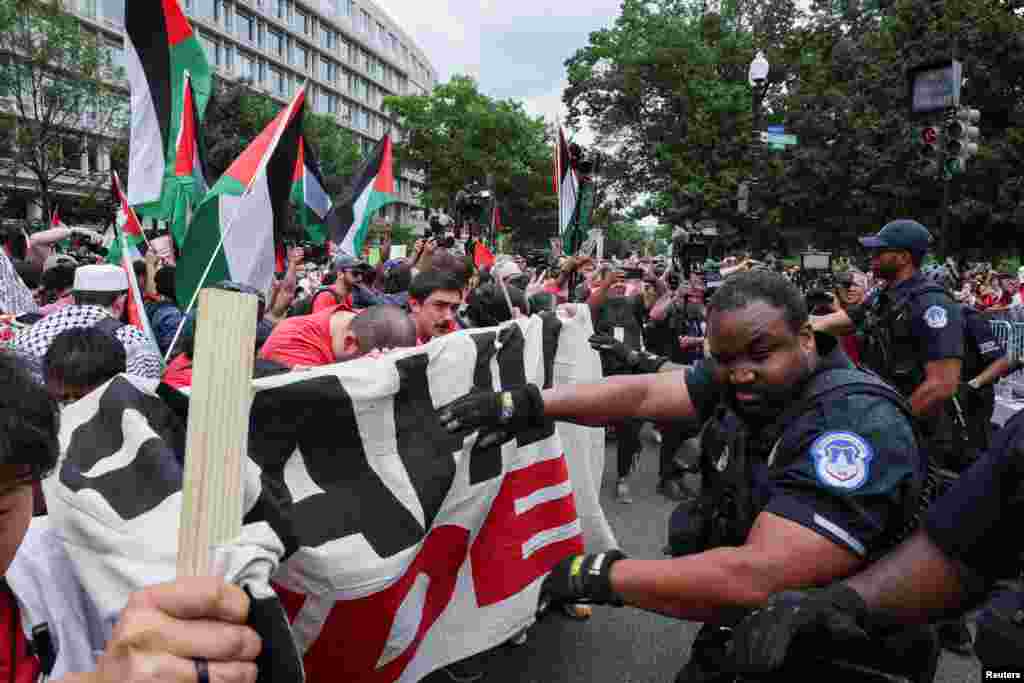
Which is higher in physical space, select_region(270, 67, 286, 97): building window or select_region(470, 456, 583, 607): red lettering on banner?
select_region(270, 67, 286, 97): building window

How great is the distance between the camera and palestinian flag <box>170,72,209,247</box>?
4.83 m

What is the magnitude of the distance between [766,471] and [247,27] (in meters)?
62.3

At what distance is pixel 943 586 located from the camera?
1558mm

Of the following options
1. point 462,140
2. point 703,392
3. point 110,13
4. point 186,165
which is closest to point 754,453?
point 703,392

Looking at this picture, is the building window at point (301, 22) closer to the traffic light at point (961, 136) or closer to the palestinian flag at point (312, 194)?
the palestinian flag at point (312, 194)

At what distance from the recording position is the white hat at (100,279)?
4.46m

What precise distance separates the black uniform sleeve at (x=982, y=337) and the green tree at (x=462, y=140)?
4191cm

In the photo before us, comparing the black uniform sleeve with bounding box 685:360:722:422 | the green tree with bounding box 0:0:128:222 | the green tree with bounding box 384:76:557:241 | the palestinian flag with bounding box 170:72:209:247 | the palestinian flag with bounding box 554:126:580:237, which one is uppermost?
the green tree with bounding box 384:76:557:241

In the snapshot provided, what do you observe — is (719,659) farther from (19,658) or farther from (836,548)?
(19,658)

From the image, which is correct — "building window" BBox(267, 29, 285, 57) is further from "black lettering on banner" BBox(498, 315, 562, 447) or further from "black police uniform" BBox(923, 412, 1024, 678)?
"black police uniform" BBox(923, 412, 1024, 678)

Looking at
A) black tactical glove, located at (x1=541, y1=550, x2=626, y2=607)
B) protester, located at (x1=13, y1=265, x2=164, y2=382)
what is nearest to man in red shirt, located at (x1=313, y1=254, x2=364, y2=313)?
protester, located at (x1=13, y1=265, x2=164, y2=382)

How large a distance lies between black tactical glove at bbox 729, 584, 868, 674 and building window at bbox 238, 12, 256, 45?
61.1 m

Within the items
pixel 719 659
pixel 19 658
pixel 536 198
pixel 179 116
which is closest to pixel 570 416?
pixel 719 659

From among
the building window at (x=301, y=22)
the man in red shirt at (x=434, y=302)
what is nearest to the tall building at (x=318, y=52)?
the building window at (x=301, y=22)
